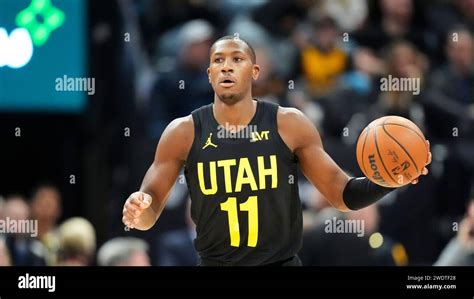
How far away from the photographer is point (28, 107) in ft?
25.9

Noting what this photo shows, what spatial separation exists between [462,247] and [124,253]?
2.55 meters

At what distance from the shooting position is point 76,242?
7609mm

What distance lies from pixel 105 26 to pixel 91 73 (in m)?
0.41

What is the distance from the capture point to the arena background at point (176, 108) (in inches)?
299

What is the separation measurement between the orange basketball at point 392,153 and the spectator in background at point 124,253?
2.55m

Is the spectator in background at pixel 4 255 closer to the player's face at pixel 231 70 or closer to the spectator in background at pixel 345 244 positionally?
the spectator in background at pixel 345 244

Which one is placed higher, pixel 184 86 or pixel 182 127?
pixel 184 86

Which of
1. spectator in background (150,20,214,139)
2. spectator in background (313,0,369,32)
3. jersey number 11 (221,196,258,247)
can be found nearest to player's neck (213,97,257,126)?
jersey number 11 (221,196,258,247)

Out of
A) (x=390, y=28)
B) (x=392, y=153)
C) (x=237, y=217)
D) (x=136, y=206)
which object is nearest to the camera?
(x=136, y=206)

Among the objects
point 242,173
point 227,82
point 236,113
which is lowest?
point 242,173

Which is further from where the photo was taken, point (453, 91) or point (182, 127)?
point (453, 91)

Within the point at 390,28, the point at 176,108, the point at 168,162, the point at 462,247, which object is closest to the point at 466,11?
the point at 390,28

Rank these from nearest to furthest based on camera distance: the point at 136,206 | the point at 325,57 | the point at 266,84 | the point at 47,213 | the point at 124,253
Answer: the point at 136,206 < the point at 124,253 < the point at 47,213 < the point at 266,84 < the point at 325,57

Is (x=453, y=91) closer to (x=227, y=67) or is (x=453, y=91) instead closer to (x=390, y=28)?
(x=390, y=28)
